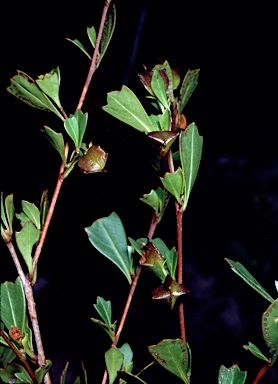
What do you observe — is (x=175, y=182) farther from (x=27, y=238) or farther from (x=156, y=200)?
(x=27, y=238)

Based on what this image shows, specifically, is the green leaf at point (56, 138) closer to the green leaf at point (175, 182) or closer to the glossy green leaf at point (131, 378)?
the green leaf at point (175, 182)

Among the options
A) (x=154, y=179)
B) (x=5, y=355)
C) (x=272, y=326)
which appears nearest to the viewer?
(x=272, y=326)

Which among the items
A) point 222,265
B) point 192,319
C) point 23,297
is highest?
point 23,297

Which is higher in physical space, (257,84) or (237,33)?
(237,33)

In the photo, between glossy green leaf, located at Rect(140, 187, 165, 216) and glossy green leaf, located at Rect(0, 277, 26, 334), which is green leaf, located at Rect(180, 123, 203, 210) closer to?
glossy green leaf, located at Rect(140, 187, 165, 216)

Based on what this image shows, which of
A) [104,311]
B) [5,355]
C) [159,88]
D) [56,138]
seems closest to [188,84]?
[159,88]

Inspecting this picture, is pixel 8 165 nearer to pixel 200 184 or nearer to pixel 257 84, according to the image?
pixel 200 184

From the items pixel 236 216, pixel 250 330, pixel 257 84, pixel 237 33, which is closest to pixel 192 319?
pixel 250 330
